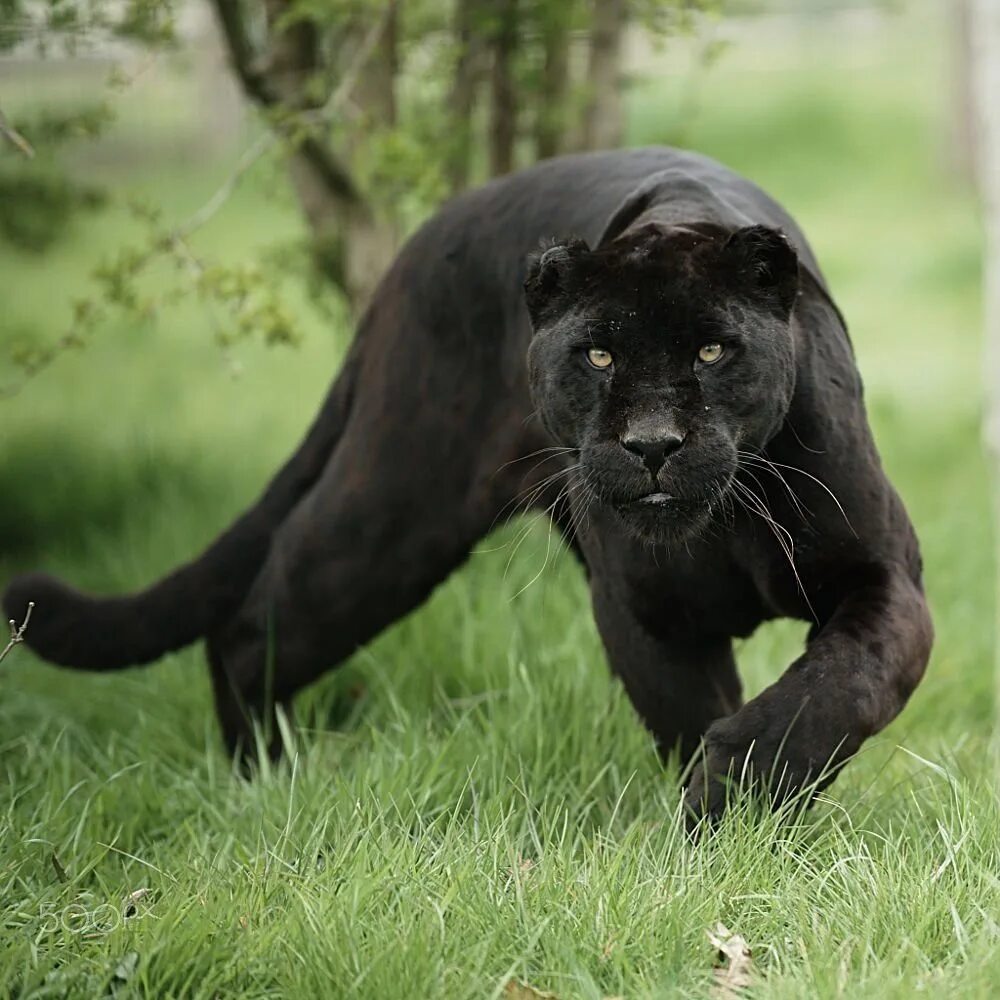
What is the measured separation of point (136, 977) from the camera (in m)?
2.46

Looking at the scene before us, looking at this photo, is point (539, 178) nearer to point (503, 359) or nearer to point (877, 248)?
point (503, 359)

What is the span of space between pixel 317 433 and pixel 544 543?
5.30ft

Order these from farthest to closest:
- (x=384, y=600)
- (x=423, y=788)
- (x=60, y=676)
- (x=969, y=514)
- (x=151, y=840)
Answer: (x=969, y=514) → (x=60, y=676) → (x=384, y=600) → (x=151, y=840) → (x=423, y=788)

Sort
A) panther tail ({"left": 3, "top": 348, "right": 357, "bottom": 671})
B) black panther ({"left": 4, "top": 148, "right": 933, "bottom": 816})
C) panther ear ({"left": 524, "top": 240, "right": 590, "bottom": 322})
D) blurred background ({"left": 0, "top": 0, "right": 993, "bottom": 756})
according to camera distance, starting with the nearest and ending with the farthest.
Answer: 1. black panther ({"left": 4, "top": 148, "right": 933, "bottom": 816})
2. panther ear ({"left": 524, "top": 240, "right": 590, "bottom": 322})
3. panther tail ({"left": 3, "top": 348, "right": 357, "bottom": 671})
4. blurred background ({"left": 0, "top": 0, "right": 993, "bottom": 756})

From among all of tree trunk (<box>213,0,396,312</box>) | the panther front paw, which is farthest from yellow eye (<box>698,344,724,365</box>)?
tree trunk (<box>213,0,396,312</box>)

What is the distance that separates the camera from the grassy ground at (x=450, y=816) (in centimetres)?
251

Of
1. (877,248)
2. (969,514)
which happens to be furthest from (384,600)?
(877,248)

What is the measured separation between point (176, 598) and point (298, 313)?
3563mm

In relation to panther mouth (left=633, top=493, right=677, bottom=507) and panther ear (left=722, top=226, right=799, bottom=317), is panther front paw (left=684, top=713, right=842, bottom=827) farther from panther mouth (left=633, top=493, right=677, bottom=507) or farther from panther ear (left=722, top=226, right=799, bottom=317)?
panther ear (left=722, top=226, right=799, bottom=317)

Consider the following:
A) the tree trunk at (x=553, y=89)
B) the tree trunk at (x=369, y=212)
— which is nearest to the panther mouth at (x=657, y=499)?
the tree trunk at (x=369, y=212)

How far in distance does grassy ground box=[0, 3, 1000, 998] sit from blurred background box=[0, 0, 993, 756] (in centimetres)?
3

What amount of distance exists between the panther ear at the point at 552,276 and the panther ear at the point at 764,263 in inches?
11.4

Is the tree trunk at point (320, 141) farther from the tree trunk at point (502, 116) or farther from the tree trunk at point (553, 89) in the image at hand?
the tree trunk at point (553, 89)

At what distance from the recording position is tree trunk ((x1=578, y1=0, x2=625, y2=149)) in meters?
5.55
